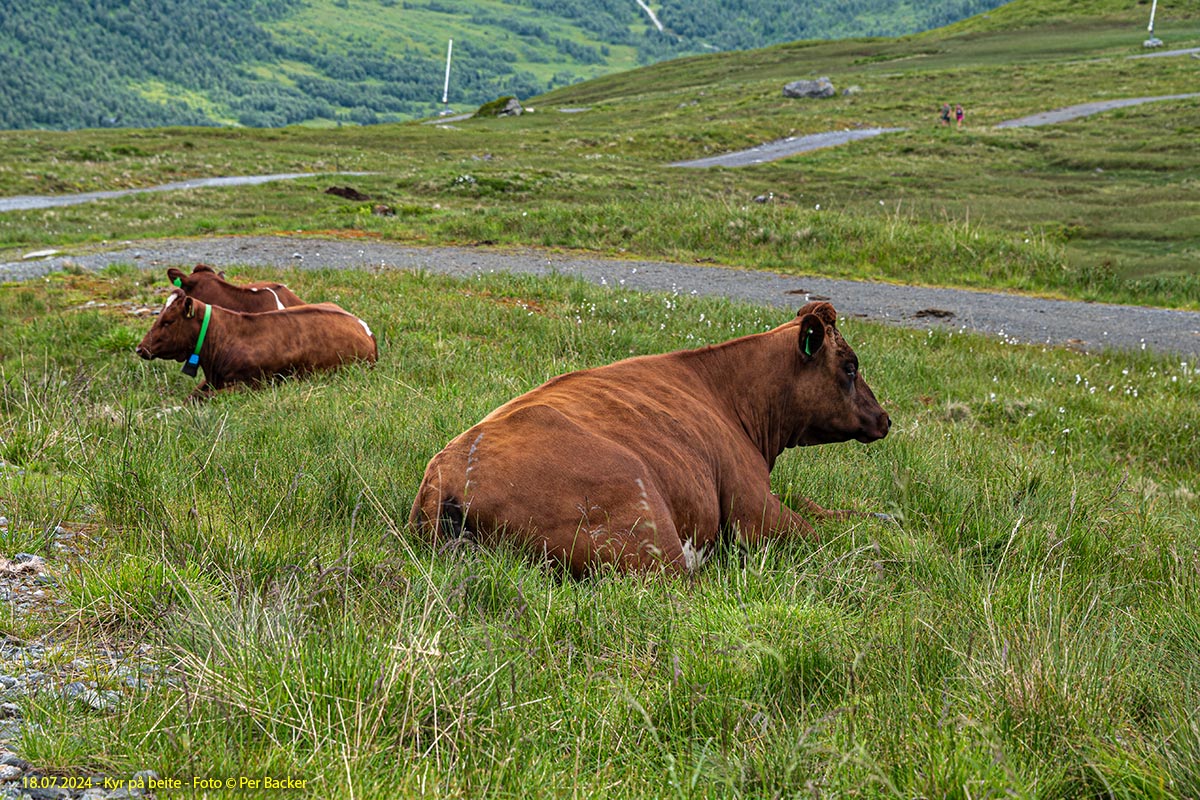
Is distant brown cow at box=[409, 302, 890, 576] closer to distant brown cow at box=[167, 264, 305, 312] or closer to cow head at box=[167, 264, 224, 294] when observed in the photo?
distant brown cow at box=[167, 264, 305, 312]

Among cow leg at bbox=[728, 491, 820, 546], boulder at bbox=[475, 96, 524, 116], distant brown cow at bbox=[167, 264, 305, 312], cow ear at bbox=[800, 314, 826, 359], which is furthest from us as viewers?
boulder at bbox=[475, 96, 524, 116]

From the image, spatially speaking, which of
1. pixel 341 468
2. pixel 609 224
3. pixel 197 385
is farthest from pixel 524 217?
pixel 341 468

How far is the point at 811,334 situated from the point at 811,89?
8565cm

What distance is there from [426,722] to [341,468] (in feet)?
10.6

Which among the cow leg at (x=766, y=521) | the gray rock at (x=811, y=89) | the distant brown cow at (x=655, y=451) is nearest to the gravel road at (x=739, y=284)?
the distant brown cow at (x=655, y=451)

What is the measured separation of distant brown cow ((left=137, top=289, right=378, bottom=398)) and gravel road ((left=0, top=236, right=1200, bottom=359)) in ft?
20.6

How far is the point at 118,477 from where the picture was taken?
512 cm

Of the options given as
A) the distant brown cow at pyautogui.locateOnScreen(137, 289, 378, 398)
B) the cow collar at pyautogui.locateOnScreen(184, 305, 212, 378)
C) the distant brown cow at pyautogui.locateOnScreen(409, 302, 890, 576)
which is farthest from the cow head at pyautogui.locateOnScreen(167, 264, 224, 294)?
the distant brown cow at pyautogui.locateOnScreen(409, 302, 890, 576)

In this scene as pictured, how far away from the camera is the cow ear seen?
667cm

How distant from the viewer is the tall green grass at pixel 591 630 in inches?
110

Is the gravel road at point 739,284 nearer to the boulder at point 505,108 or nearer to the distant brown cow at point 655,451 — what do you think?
the distant brown cow at point 655,451

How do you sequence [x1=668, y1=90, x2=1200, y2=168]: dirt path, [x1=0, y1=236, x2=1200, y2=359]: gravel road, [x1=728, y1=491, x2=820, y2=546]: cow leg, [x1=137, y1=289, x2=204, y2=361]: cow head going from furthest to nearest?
1. [x1=668, y1=90, x2=1200, y2=168]: dirt path
2. [x1=0, y1=236, x2=1200, y2=359]: gravel road
3. [x1=137, y1=289, x2=204, y2=361]: cow head
4. [x1=728, y1=491, x2=820, y2=546]: cow leg

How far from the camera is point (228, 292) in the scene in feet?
41.8

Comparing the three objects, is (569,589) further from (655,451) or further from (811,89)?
(811,89)
